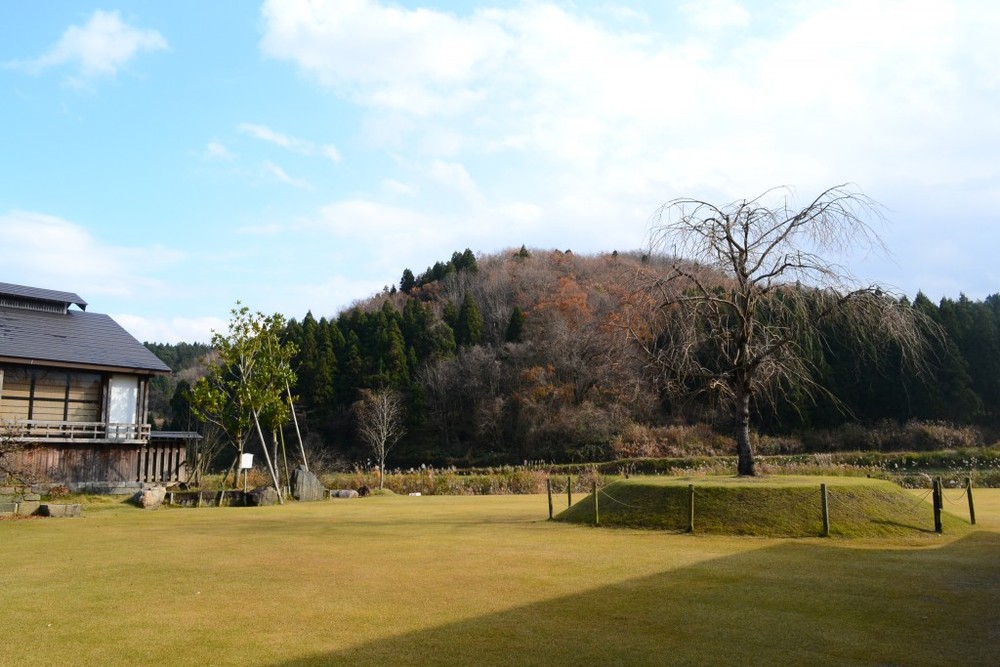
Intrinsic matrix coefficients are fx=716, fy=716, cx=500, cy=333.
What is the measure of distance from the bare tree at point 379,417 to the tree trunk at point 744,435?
2951cm

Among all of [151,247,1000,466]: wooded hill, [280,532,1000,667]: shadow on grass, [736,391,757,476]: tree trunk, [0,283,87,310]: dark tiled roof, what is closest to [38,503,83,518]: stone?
[0,283,87,310]: dark tiled roof

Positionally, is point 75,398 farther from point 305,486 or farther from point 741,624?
point 741,624

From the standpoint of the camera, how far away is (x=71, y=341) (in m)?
24.6

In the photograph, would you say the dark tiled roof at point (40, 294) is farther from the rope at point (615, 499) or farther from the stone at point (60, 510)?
the rope at point (615, 499)

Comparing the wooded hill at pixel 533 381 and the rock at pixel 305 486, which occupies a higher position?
the wooded hill at pixel 533 381

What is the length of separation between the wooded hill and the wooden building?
61.2 feet

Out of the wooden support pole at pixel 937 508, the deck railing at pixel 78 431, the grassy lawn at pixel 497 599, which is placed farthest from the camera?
the deck railing at pixel 78 431

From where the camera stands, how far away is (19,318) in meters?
24.9

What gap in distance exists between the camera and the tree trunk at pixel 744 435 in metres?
15.0

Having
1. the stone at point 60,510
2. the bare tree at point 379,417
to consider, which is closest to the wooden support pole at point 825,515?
the stone at point 60,510

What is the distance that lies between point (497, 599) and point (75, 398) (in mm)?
22008

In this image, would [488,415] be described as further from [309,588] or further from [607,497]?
[309,588]

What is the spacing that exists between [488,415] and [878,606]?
40406 mm

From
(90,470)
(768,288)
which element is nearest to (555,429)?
(90,470)
